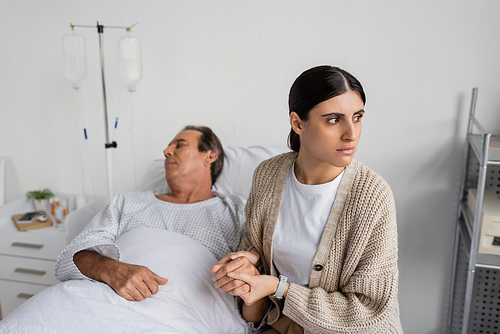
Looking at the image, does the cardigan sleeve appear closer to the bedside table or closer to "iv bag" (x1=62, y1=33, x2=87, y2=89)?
the bedside table

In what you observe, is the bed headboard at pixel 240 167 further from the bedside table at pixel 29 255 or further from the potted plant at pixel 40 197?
the potted plant at pixel 40 197

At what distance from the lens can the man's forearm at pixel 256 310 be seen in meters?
1.26

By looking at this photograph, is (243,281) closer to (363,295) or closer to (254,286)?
(254,286)

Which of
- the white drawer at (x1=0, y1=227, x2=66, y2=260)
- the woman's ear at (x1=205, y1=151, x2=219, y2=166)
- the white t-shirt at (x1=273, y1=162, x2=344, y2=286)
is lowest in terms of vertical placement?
the white drawer at (x1=0, y1=227, x2=66, y2=260)

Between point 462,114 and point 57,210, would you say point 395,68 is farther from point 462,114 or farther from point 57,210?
point 57,210

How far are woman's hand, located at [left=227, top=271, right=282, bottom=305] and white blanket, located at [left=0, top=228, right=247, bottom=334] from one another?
8.6 inches

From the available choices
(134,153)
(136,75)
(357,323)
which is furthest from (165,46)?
(357,323)

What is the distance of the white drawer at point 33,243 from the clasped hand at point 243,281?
3.98 feet

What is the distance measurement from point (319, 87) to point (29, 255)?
177cm

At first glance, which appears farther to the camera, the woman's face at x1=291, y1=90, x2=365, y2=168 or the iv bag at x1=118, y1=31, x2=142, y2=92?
the iv bag at x1=118, y1=31, x2=142, y2=92

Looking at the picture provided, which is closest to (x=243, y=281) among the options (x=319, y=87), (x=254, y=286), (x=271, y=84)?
(x=254, y=286)

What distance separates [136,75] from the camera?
188 centimetres

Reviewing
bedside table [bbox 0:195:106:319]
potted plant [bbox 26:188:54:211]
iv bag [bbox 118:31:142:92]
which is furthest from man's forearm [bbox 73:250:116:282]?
potted plant [bbox 26:188:54:211]

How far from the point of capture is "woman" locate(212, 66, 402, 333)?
3.21 ft
